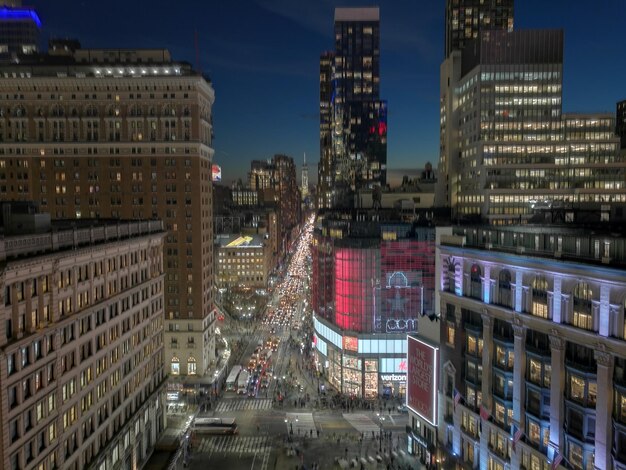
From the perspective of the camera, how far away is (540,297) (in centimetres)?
5262

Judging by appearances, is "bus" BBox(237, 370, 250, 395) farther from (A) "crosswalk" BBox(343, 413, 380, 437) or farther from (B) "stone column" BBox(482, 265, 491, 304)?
(B) "stone column" BBox(482, 265, 491, 304)

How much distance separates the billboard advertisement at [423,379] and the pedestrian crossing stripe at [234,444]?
2138 centimetres

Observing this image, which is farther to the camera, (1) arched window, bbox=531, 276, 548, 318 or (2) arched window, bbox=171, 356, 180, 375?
(2) arched window, bbox=171, 356, 180, 375

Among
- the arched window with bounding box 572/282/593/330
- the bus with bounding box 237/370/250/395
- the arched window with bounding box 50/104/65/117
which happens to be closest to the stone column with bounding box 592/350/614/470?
the arched window with bounding box 572/282/593/330

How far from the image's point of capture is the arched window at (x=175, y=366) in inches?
4333

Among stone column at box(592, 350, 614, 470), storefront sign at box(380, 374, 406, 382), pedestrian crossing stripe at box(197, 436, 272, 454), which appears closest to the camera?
stone column at box(592, 350, 614, 470)

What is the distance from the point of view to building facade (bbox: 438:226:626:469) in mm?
45312

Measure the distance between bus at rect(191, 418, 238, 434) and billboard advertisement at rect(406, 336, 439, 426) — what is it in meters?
26.6

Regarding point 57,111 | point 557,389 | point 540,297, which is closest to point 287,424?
point 557,389

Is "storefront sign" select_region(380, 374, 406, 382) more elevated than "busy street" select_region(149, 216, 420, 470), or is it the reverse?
"storefront sign" select_region(380, 374, 406, 382)

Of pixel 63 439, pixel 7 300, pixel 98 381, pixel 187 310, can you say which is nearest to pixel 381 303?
pixel 187 310

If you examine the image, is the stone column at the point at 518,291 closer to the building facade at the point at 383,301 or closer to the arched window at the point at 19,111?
the building facade at the point at 383,301

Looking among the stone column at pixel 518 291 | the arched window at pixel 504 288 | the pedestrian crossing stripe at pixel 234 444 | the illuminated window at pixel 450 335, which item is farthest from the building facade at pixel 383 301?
the stone column at pixel 518 291

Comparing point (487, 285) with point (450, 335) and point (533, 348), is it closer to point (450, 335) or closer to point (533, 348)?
point (533, 348)
